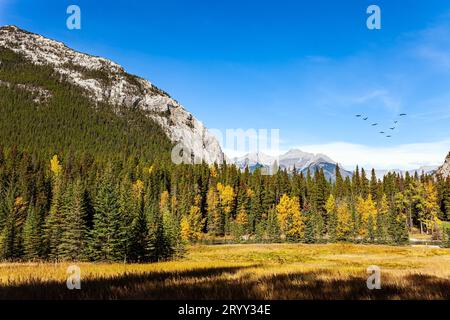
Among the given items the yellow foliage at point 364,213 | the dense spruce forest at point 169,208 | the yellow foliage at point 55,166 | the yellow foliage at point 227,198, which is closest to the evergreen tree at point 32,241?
the dense spruce forest at point 169,208

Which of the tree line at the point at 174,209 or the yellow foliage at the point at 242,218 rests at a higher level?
the tree line at the point at 174,209

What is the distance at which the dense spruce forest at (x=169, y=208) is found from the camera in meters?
46.0

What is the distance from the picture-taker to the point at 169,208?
111 meters

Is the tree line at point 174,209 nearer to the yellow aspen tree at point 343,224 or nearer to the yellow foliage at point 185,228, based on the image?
the yellow aspen tree at point 343,224

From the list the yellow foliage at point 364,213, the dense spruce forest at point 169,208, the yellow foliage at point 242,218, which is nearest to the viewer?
the dense spruce forest at point 169,208

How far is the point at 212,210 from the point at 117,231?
8170 centimetres

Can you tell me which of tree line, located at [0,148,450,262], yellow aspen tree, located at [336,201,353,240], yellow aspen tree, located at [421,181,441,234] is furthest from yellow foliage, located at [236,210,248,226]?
yellow aspen tree, located at [421,181,441,234]

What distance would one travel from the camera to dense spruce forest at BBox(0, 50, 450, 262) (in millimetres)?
45969

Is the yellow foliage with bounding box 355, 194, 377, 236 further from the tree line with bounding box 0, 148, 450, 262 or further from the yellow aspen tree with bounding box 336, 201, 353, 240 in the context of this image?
the yellow aspen tree with bounding box 336, 201, 353, 240

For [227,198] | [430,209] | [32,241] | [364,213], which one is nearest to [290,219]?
[364,213]

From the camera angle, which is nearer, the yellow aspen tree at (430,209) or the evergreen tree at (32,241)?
the evergreen tree at (32,241)
